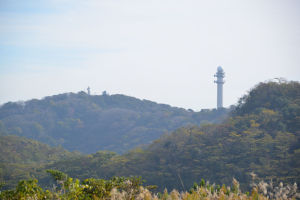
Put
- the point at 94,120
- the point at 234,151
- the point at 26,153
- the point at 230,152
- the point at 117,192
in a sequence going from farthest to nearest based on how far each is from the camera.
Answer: the point at 94,120, the point at 26,153, the point at 230,152, the point at 234,151, the point at 117,192

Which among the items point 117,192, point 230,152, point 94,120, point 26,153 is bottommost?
point 26,153

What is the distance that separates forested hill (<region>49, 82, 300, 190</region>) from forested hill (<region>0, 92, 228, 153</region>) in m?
25.6

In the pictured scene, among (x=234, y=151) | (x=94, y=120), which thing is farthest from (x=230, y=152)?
(x=94, y=120)

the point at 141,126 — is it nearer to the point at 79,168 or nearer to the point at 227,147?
the point at 79,168

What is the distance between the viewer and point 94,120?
69.9 meters

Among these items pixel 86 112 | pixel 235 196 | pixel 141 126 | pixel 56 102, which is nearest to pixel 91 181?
pixel 235 196

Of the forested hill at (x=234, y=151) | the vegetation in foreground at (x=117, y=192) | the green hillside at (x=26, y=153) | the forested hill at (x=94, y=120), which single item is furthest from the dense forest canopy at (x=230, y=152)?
the forested hill at (x=94, y=120)

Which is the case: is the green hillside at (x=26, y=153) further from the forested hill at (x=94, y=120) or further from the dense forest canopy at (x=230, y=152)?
the forested hill at (x=94, y=120)

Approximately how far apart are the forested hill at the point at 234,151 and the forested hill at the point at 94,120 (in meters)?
25.6

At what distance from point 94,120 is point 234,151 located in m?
48.4

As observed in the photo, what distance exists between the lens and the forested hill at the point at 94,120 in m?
59.3

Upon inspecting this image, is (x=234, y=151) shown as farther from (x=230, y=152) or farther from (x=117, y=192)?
(x=117, y=192)

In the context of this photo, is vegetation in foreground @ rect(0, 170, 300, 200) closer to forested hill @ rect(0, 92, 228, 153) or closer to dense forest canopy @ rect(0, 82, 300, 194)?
dense forest canopy @ rect(0, 82, 300, 194)

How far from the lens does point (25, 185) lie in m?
6.01
